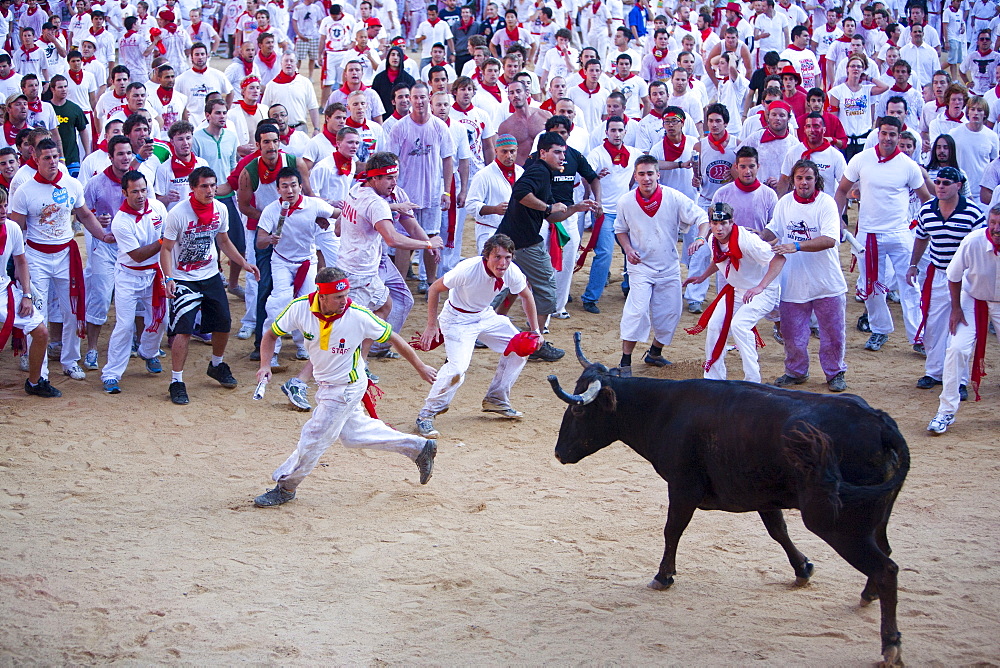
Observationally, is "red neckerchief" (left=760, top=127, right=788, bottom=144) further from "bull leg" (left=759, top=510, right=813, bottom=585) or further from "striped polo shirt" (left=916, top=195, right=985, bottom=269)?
"bull leg" (left=759, top=510, right=813, bottom=585)

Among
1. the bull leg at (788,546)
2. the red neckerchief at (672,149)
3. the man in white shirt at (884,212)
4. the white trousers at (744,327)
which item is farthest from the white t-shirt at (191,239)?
the man in white shirt at (884,212)

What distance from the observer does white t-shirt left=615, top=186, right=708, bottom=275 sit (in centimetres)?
1045

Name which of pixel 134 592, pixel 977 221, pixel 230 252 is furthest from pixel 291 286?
pixel 977 221

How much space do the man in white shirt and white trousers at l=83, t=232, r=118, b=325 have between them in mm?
7250

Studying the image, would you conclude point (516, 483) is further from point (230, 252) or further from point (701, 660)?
point (230, 252)

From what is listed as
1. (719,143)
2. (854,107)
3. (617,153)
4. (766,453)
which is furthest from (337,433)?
(854,107)

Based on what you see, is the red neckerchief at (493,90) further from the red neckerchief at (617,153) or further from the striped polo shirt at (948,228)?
the striped polo shirt at (948,228)

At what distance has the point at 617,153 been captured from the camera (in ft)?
41.0

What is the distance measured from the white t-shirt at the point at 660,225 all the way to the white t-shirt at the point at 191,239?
12.5 ft

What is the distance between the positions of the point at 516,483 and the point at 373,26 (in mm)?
13459

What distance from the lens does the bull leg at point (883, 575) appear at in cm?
556

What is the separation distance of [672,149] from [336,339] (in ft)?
21.1

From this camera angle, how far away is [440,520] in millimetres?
7453

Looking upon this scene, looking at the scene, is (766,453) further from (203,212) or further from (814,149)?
(814,149)
